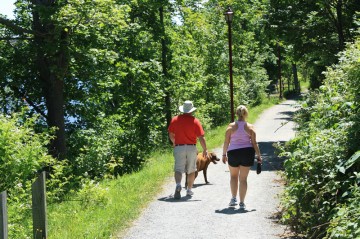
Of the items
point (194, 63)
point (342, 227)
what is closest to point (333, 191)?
point (342, 227)

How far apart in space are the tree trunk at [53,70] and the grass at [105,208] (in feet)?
14.5

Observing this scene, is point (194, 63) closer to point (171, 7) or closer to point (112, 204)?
point (171, 7)

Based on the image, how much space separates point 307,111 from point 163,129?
14761 mm

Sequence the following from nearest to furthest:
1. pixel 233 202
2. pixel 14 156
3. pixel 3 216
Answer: pixel 3 216 → pixel 233 202 → pixel 14 156

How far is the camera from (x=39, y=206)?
727 centimetres

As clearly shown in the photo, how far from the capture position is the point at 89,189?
11.0m

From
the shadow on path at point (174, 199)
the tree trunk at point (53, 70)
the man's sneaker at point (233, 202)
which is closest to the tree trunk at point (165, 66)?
the tree trunk at point (53, 70)

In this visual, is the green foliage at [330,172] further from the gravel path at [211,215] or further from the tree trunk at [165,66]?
Answer: the tree trunk at [165,66]

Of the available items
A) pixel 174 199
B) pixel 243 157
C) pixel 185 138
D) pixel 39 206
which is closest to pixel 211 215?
pixel 243 157

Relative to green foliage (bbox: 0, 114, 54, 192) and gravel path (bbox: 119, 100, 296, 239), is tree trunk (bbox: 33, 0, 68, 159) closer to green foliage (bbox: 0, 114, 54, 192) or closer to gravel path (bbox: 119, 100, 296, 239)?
green foliage (bbox: 0, 114, 54, 192)

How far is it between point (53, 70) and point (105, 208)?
774 cm

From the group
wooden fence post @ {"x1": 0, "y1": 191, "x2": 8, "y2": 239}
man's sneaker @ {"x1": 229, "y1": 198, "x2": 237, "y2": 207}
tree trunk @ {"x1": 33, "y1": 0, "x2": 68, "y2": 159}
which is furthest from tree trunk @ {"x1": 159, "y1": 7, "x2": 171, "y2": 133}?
wooden fence post @ {"x1": 0, "y1": 191, "x2": 8, "y2": 239}

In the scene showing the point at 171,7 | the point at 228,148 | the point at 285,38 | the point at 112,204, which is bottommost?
the point at 112,204

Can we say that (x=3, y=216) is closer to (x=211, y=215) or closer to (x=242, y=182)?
(x=211, y=215)
